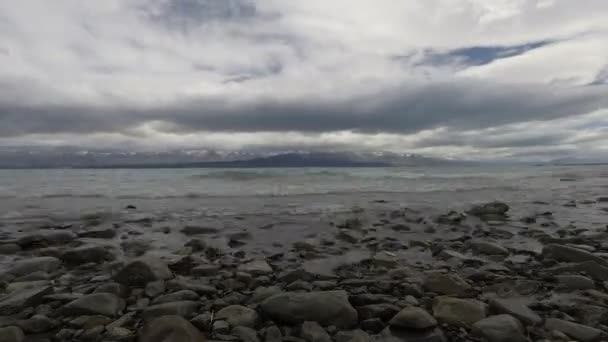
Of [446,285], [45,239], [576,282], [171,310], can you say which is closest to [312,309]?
[171,310]

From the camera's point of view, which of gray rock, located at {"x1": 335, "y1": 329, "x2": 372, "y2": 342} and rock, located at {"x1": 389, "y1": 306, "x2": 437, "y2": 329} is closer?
gray rock, located at {"x1": 335, "y1": 329, "x2": 372, "y2": 342}

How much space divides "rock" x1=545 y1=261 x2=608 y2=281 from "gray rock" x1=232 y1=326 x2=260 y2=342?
14.6 feet

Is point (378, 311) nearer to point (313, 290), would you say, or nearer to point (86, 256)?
point (313, 290)

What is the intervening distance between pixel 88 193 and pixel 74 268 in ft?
47.3

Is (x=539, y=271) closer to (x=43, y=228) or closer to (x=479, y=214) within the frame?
(x=479, y=214)

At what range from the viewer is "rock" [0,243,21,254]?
6.65 meters

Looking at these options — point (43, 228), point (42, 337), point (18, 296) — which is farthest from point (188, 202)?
point (42, 337)

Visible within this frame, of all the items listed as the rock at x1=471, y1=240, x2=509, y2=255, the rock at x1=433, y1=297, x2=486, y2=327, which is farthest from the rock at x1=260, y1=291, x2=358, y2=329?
the rock at x1=471, y1=240, x2=509, y2=255

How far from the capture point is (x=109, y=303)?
387 cm

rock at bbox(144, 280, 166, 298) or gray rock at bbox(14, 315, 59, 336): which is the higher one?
gray rock at bbox(14, 315, 59, 336)

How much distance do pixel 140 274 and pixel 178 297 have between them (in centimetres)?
101

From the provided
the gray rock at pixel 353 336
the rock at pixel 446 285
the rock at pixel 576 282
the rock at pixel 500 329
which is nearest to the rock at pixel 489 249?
the rock at pixel 576 282

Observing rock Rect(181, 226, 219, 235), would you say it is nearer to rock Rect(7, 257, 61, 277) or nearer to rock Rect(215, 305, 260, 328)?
rock Rect(7, 257, 61, 277)

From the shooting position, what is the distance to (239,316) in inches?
142
